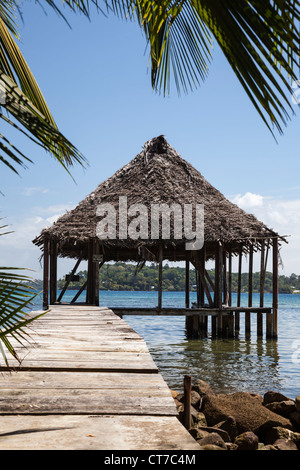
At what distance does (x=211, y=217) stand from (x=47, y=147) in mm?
13131

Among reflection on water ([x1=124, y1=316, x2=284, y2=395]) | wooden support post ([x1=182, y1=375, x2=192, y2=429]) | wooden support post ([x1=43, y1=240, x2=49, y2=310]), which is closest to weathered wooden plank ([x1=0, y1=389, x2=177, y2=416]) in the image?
wooden support post ([x1=182, y1=375, x2=192, y2=429])

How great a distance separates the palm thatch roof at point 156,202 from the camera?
13711mm

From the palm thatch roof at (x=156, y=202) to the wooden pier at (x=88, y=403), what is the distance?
9473 millimetres

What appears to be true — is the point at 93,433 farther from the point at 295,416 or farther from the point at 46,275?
the point at 46,275

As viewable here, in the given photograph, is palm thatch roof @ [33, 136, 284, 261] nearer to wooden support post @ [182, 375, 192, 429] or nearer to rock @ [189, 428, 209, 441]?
wooden support post @ [182, 375, 192, 429]

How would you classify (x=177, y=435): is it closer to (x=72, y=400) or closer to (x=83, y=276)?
(x=72, y=400)

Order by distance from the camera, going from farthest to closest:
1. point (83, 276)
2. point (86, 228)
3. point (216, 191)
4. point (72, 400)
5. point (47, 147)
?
point (83, 276) → point (216, 191) → point (86, 228) → point (72, 400) → point (47, 147)

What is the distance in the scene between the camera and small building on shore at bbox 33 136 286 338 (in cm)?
1359

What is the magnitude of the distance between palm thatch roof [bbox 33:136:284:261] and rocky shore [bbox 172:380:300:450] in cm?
763

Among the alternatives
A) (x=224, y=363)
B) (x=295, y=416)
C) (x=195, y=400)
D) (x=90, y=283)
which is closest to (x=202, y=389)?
(x=195, y=400)

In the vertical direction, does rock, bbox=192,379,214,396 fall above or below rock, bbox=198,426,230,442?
below

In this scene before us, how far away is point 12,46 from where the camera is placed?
2.33m

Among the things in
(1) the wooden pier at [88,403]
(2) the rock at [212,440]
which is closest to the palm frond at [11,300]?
(1) the wooden pier at [88,403]

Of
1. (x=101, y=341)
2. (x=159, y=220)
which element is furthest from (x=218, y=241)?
(x=101, y=341)
